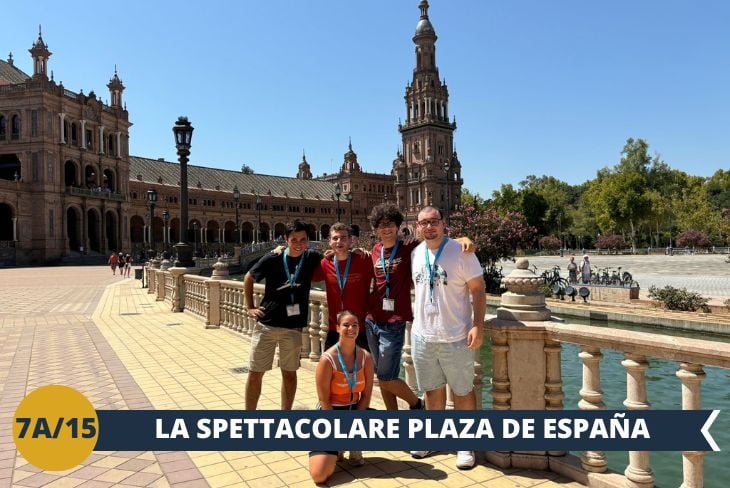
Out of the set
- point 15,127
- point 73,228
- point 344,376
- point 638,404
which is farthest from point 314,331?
point 15,127

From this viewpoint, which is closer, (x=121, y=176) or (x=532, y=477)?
(x=532, y=477)

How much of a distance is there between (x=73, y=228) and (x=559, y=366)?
228 feet

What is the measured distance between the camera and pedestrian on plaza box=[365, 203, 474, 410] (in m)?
4.56

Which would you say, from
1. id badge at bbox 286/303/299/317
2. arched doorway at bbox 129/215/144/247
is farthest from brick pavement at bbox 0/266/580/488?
arched doorway at bbox 129/215/144/247

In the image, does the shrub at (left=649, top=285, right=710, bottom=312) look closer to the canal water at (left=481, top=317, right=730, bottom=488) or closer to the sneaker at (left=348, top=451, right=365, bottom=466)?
the canal water at (left=481, top=317, right=730, bottom=488)

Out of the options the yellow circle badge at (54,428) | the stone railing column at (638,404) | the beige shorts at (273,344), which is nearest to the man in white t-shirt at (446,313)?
the stone railing column at (638,404)

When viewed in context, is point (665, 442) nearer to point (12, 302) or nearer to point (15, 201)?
point (12, 302)

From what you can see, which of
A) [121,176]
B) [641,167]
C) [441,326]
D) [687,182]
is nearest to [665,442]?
[441,326]

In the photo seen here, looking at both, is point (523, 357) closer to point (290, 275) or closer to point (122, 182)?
point (290, 275)

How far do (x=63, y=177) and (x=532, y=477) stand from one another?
66.8 metres

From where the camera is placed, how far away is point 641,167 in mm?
89500

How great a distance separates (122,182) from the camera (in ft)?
229

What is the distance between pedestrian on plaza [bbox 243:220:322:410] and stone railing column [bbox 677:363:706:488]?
3.27m

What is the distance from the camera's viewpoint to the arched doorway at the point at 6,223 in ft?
183
